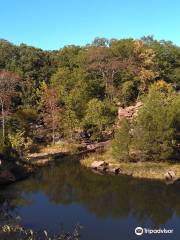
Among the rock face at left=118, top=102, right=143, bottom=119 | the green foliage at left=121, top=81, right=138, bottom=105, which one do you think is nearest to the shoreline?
the rock face at left=118, top=102, right=143, bottom=119

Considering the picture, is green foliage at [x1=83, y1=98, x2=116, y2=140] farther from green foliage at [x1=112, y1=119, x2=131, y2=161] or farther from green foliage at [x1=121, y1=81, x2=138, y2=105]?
green foliage at [x1=121, y1=81, x2=138, y2=105]

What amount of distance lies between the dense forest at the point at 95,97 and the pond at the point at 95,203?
6.01 metres

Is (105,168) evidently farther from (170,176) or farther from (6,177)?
(6,177)

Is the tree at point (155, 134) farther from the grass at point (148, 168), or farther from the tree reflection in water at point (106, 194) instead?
the tree reflection in water at point (106, 194)

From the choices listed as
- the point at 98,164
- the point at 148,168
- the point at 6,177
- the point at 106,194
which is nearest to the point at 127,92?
the point at 98,164

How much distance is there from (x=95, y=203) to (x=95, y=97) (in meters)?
41.0

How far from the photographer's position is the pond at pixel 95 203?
34.6m

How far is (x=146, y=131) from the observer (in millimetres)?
52812

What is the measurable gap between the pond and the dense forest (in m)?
6.01

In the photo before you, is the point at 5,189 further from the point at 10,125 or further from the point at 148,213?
the point at 10,125

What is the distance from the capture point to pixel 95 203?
41.9m

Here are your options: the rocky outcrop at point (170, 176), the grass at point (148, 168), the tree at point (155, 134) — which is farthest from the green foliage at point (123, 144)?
the rocky outcrop at point (170, 176)

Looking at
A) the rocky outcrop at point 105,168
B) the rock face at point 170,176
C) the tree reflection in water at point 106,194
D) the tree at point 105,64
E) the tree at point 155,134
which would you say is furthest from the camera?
the tree at point 105,64

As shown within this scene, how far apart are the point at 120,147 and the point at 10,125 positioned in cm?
2268
